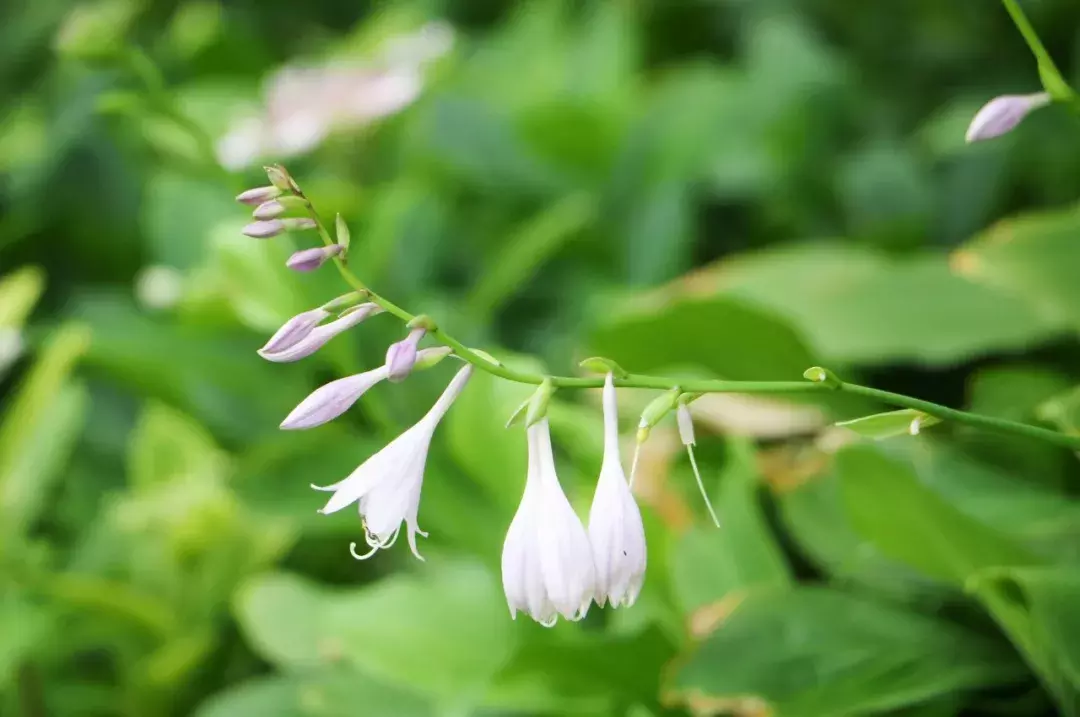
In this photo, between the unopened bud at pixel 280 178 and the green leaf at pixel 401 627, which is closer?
the unopened bud at pixel 280 178

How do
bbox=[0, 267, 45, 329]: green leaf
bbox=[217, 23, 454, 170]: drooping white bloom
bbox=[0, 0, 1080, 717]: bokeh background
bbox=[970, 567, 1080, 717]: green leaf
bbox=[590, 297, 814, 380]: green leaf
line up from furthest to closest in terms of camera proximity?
bbox=[217, 23, 454, 170]: drooping white bloom < bbox=[0, 267, 45, 329]: green leaf < bbox=[590, 297, 814, 380]: green leaf < bbox=[0, 0, 1080, 717]: bokeh background < bbox=[970, 567, 1080, 717]: green leaf

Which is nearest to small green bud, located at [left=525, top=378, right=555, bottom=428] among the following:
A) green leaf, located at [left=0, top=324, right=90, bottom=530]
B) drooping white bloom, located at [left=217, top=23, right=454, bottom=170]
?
green leaf, located at [left=0, top=324, right=90, bottom=530]

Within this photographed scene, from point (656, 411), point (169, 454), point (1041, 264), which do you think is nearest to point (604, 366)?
point (656, 411)

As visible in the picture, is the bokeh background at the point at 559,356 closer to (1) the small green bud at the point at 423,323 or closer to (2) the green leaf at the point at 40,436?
(2) the green leaf at the point at 40,436

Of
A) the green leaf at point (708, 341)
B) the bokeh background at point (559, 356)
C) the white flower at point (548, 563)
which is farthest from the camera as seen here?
the green leaf at point (708, 341)

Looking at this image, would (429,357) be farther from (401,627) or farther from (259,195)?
(401,627)

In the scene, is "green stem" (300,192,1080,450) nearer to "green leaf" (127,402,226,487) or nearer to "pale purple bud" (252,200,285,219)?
"pale purple bud" (252,200,285,219)

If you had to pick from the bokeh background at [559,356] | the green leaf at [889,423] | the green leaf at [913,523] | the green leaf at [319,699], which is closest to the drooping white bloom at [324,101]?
the bokeh background at [559,356]

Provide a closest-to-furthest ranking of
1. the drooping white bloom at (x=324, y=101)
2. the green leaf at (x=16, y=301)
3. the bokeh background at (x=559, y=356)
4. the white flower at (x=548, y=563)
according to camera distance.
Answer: the white flower at (x=548, y=563) → the bokeh background at (x=559, y=356) → the green leaf at (x=16, y=301) → the drooping white bloom at (x=324, y=101)

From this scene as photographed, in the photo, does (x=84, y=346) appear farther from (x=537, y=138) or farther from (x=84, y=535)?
(x=537, y=138)
